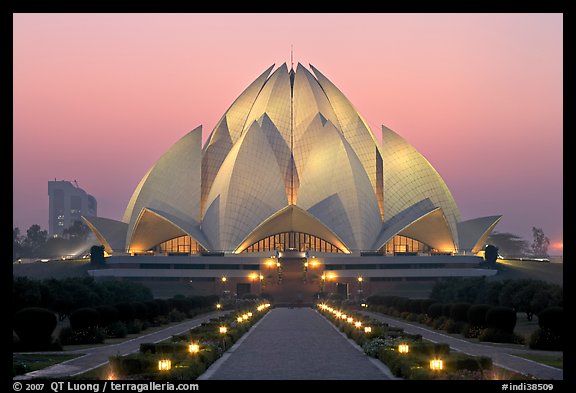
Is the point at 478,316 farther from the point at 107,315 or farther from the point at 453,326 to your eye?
the point at 107,315

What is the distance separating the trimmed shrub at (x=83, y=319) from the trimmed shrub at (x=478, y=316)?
15.2 meters

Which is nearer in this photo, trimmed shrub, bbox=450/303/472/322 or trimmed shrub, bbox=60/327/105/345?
trimmed shrub, bbox=60/327/105/345

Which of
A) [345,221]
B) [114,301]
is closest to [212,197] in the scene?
[345,221]

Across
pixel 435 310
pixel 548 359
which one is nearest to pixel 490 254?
pixel 435 310

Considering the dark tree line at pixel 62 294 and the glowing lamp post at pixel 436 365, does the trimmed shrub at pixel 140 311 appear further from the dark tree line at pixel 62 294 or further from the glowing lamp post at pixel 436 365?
the glowing lamp post at pixel 436 365

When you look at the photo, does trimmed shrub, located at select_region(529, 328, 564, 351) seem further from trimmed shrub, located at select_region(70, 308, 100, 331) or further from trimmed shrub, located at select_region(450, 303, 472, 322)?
trimmed shrub, located at select_region(70, 308, 100, 331)

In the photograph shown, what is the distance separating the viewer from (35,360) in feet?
76.6

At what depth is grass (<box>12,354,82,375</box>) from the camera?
2054cm

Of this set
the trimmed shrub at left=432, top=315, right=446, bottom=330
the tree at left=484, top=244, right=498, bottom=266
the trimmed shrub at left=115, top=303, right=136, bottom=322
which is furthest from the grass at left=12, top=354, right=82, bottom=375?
the tree at left=484, top=244, right=498, bottom=266

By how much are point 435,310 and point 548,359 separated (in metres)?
20.1

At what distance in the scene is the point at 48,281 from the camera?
44812 millimetres

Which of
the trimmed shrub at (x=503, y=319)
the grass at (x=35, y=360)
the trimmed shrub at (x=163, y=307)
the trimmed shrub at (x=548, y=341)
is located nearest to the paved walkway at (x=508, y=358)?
the trimmed shrub at (x=548, y=341)

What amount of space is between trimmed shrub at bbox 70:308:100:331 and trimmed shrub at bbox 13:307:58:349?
4.02 meters
